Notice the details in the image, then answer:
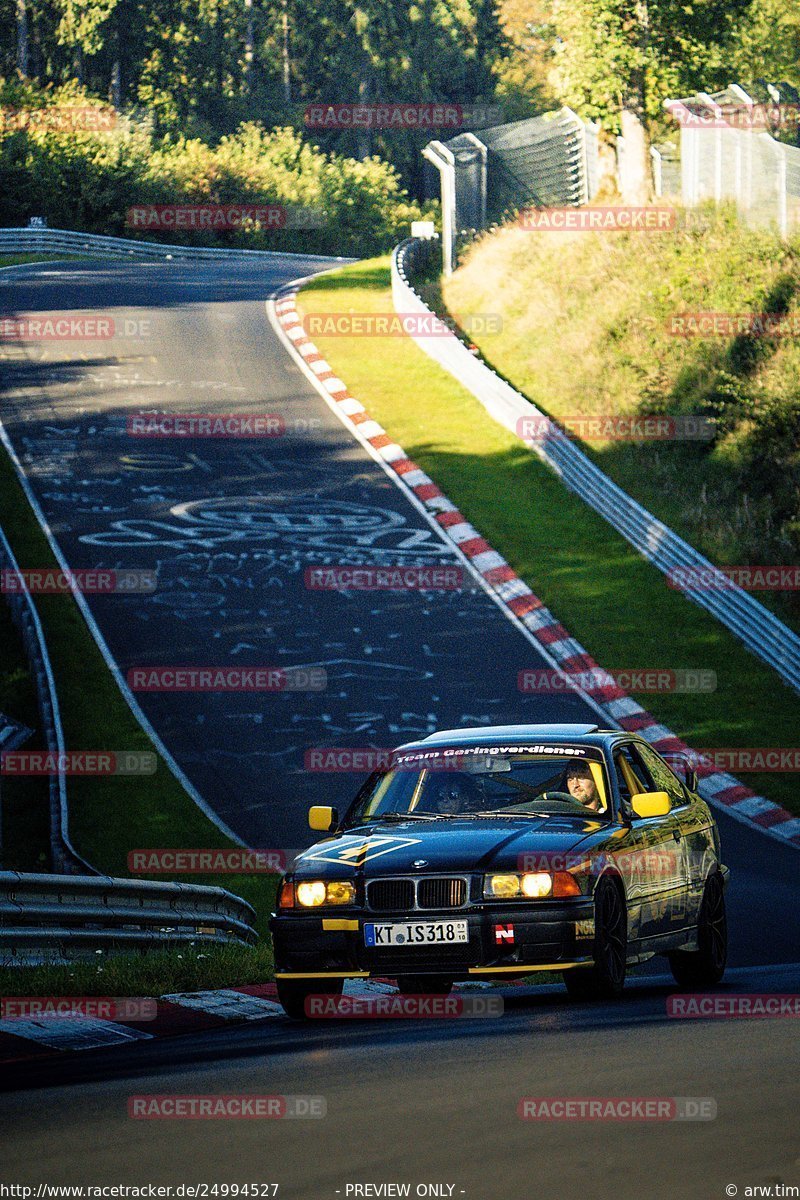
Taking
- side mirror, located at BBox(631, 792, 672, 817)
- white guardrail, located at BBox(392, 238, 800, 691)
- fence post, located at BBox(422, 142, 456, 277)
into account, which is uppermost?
fence post, located at BBox(422, 142, 456, 277)

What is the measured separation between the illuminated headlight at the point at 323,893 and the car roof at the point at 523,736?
3.76ft

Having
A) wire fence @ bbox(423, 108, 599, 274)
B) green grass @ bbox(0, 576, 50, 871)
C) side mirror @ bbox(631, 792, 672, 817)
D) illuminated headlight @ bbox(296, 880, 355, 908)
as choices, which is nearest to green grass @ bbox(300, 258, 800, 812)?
green grass @ bbox(0, 576, 50, 871)

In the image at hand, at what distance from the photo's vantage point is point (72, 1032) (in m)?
8.48

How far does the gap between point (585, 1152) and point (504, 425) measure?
29744 millimetres

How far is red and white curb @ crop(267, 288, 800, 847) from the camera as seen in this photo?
19.9 metres

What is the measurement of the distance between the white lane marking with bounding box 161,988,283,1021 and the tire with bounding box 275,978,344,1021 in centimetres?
26

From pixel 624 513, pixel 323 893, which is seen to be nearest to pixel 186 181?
pixel 624 513

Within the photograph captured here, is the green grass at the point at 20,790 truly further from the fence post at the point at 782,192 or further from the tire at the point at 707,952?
the fence post at the point at 782,192

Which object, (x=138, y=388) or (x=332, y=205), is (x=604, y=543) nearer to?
(x=138, y=388)

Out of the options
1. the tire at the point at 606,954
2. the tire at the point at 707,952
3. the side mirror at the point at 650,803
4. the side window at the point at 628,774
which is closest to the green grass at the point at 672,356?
the tire at the point at 707,952

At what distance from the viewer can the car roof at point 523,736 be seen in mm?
10336

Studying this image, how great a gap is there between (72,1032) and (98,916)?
9.12 feet

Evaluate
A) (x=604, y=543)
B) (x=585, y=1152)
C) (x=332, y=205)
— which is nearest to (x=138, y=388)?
(x=604, y=543)

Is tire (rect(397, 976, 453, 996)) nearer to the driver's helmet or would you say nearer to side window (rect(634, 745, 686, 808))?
the driver's helmet
